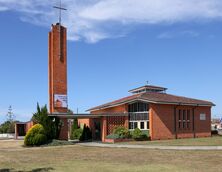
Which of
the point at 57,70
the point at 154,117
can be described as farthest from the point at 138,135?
the point at 57,70

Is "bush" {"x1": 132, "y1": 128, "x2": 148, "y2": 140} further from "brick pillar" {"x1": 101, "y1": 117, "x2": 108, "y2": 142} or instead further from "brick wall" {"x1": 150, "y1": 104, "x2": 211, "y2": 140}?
"brick pillar" {"x1": 101, "y1": 117, "x2": 108, "y2": 142}

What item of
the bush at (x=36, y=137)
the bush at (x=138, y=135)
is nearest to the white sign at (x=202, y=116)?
the bush at (x=138, y=135)

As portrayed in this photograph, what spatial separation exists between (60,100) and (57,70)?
289 cm

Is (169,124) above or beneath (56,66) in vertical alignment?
beneath

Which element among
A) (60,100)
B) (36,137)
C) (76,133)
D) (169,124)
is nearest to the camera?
(36,137)

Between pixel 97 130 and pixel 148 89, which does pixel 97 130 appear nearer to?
pixel 97 130

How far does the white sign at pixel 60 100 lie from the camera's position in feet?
127

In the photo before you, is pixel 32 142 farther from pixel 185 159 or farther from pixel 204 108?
pixel 204 108

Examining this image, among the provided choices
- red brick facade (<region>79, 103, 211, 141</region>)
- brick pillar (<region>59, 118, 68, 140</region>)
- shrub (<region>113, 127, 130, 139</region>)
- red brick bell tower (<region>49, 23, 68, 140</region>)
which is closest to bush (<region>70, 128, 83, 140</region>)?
red brick facade (<region>79, 103, 211, 141</region>)

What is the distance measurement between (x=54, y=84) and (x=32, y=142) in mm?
7302

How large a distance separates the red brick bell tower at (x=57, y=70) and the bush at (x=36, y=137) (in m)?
4.53

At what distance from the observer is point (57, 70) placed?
128ft

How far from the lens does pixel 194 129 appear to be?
42500 millimetres

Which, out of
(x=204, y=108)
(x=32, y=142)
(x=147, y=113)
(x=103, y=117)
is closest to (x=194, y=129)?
(x=204, y=108)
